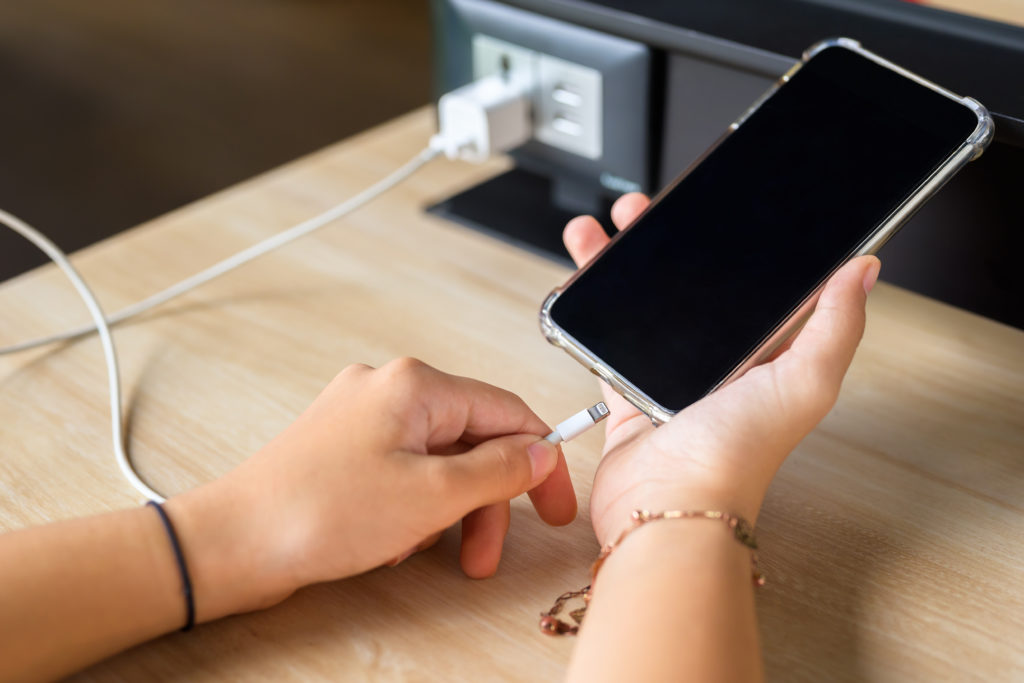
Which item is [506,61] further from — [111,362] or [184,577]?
[184,577]

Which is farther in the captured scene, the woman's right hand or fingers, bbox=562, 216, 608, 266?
fingers, bbox=562, 216, 608, 266

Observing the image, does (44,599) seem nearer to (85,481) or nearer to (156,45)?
(85,481)

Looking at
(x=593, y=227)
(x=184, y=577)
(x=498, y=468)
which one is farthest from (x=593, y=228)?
(x=184, y=577)

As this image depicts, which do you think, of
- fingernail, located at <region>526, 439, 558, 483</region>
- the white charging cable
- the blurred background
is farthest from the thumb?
the blurred background

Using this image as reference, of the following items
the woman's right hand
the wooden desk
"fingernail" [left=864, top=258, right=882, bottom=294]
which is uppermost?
"fingernail" [left=864, top=258, right=882, bottom=294]

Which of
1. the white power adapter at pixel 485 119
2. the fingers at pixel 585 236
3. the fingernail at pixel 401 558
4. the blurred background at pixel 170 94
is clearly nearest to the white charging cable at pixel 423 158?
the white power adapter at pixel 485 119

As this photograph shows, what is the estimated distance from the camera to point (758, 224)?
1.62 feet

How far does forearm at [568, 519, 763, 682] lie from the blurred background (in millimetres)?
1554

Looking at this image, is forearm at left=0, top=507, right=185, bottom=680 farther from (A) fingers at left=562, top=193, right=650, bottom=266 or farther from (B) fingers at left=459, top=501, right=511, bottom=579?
(A) fingers at left=562, top=193, right=650, bottom=266

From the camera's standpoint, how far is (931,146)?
1.57ft

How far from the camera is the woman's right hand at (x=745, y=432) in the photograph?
0.39 metres

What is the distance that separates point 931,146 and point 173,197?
1.67 meters

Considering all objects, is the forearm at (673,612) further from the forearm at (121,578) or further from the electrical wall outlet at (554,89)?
the electrical wall outlet at (554,89)

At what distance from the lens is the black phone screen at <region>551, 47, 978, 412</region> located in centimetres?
47
